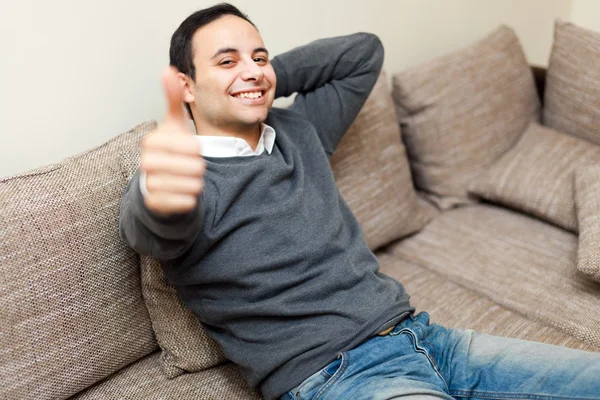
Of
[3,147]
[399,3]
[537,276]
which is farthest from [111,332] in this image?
[399,3]

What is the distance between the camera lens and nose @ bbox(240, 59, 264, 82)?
48.3 inches

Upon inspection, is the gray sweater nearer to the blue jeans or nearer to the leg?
the blue jeans

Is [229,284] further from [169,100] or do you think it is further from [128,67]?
[128,67]

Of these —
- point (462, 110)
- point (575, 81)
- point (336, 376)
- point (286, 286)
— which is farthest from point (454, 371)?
point (575, 81)

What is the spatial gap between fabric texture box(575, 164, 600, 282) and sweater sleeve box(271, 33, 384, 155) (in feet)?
2.28

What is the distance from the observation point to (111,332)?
49.8 inches

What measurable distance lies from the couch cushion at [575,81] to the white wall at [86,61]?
80 centimetres

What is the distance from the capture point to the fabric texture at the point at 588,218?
143cm

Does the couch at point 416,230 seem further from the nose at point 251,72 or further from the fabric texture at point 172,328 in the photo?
the nose at point 251,72

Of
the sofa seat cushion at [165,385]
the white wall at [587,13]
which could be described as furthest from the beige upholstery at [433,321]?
the white wall at [587,13]

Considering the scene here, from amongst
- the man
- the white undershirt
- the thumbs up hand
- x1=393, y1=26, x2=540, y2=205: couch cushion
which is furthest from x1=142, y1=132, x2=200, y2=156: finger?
x1=393, y1=26, x2=540, y2=205: couch cushion

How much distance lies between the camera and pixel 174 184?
0.79 m

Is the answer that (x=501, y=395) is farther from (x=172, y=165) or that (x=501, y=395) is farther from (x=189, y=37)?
(x=189, y=37)

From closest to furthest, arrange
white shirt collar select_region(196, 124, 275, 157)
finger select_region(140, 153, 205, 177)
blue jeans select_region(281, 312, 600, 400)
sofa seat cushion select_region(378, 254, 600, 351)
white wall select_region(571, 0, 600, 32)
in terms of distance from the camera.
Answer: finger select_region(140, 153, 205, 177) → blue jeans select_region(281, 312, 600, 400) → white shirt collar select_region(196, 124, 275, 157) → sofa seat cushion select_region(378, 254, 600, 351) → white wall select_region(571, 0, 600, 32)
